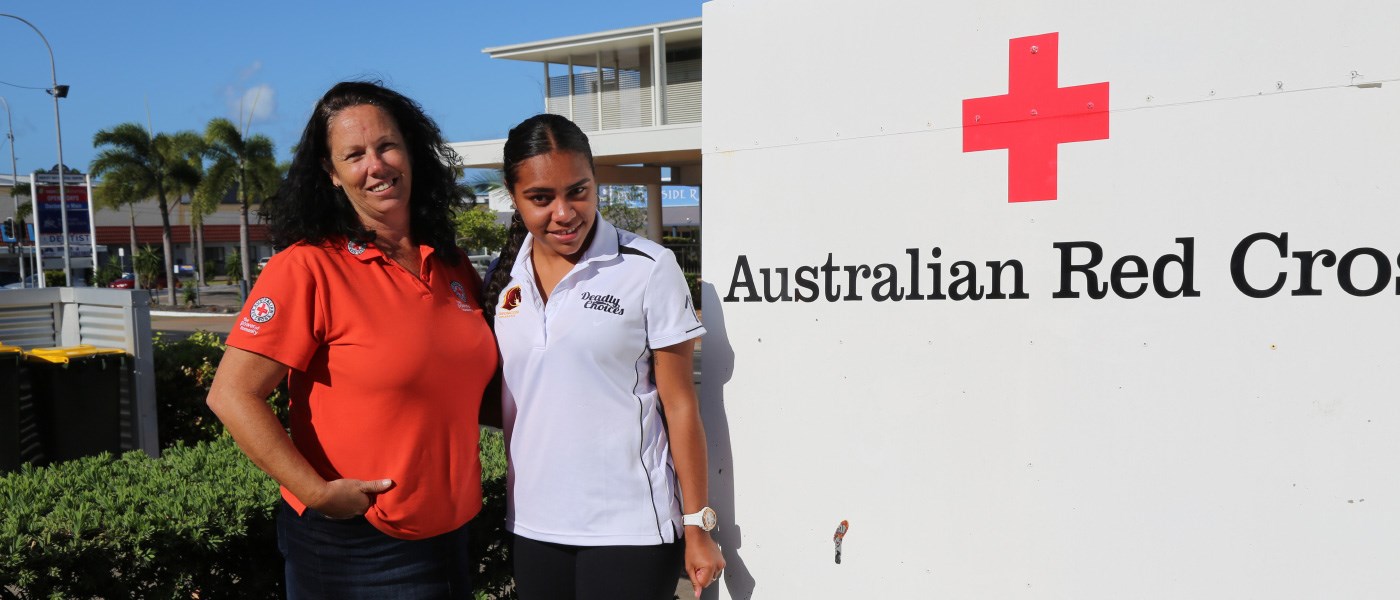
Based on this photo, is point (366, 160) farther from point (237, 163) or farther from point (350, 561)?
point (237, 163)

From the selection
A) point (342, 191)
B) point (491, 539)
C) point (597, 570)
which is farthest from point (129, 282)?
point (597, 570)

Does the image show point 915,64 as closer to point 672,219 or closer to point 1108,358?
point 1108,358

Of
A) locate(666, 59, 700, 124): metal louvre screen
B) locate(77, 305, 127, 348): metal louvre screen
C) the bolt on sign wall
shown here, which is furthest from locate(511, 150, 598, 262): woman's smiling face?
locate(666, 59, 700, 124): metal louvre screen

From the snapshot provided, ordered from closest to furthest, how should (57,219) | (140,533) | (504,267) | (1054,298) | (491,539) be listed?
(1054,298), (504,267), (140,533), (491,539), (57,219)

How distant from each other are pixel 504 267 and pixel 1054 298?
4.04 ft

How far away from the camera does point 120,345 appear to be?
5602 millimetres

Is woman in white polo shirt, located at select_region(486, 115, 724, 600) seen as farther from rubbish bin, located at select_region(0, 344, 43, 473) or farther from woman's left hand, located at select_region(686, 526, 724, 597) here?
rubbish bin, located at select_region(0, 344, 43, 473)

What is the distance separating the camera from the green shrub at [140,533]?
7.67ft

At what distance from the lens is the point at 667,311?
2.11 meters

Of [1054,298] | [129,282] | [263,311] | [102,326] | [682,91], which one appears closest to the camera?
[263,311]

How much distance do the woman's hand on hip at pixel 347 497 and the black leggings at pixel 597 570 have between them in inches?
14.0

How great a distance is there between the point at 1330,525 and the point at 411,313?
72.5 inches

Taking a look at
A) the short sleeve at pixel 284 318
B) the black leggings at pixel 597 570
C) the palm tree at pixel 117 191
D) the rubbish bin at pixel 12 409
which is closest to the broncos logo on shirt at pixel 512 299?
the short sleeve at pixel 284 318

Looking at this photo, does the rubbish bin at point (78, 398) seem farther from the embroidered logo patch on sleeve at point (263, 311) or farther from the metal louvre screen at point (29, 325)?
the embroidered logo patch on sleeve at point (263, 311)
